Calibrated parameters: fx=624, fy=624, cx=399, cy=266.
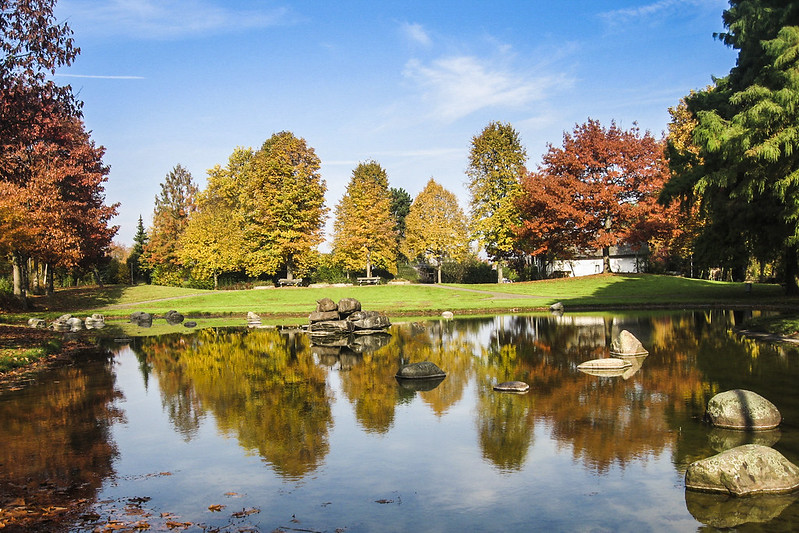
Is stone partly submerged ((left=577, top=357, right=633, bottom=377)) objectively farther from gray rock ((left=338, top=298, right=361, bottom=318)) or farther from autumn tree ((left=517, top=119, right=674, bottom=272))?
autumn tree ((left=517, top=119, right=674, bottom=272))

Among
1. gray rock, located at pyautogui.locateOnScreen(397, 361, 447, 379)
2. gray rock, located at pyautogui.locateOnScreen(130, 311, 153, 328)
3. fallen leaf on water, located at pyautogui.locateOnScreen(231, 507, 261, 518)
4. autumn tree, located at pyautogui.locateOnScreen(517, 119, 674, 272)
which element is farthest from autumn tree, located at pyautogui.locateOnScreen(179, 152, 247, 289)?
fallen leaf on water, located at pyautogui.locateOnScreen(231, 507, 261, 518)

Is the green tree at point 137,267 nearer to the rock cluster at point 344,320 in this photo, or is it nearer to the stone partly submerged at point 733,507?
the rock cluster at point 344,320

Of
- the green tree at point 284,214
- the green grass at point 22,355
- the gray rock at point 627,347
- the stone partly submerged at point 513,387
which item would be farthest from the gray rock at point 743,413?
the green tree at point 284,214

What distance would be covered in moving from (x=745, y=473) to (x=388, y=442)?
18.1 feet

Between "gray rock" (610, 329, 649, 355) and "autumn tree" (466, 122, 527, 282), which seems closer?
"gray rock" (610, 329, 649, 355)

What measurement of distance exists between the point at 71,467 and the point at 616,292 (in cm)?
4483

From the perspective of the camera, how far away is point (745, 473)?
8164mm

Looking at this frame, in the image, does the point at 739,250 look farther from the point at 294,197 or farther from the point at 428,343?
the point at 294,197

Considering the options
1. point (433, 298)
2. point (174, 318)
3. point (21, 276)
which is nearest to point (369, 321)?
point (174, 318)

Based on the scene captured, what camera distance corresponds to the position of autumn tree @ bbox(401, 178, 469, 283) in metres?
69.4

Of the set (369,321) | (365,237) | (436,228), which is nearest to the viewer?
(369,321)

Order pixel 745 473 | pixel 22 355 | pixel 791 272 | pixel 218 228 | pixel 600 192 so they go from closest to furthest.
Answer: pixel 745 473
pixel 22 355
pixel 791 272
pixel 600 192
pixel 218 228

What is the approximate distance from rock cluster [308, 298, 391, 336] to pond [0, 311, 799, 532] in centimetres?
934

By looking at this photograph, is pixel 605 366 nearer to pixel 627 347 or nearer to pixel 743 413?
pixel 627 347
